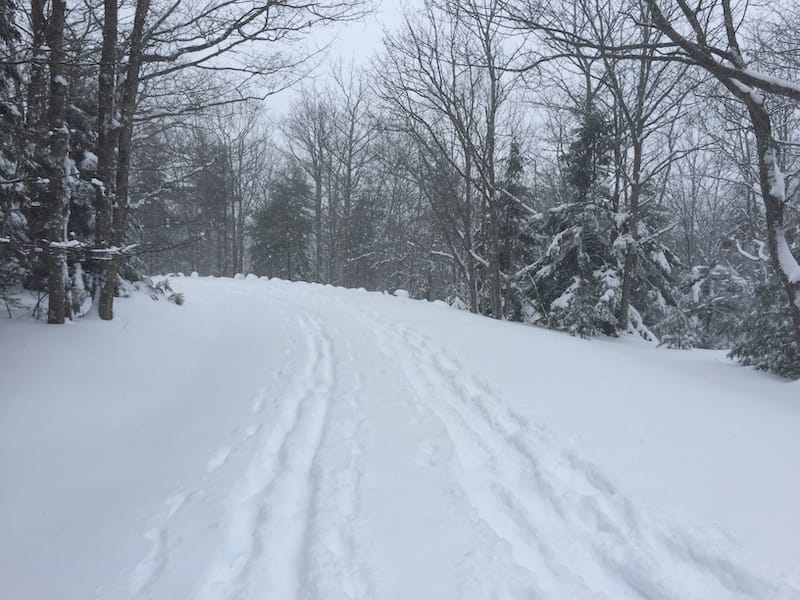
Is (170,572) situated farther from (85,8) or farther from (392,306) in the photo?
(392,306)

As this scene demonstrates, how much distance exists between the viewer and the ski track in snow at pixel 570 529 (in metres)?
2.48

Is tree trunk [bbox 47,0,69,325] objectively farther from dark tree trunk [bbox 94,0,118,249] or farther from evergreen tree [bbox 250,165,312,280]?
Answer: evergreen tree [bbox 250,165,312,280]

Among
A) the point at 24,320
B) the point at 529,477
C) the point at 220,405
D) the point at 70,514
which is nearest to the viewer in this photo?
the point at 70,514

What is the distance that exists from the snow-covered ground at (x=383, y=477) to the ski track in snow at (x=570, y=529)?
1cm

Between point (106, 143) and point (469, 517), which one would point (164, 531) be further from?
point (106, 143)

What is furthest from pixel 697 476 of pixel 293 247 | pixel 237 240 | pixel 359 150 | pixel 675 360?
pixel 237 240

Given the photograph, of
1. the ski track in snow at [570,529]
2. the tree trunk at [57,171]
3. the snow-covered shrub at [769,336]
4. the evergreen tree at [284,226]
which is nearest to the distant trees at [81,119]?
the tree trunk at [57,171]

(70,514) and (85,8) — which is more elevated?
(85,8)

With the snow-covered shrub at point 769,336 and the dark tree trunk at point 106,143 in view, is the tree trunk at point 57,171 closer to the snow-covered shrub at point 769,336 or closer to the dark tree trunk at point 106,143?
the dark tree trunk at point 106,143

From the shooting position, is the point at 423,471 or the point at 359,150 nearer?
the point at 423,471

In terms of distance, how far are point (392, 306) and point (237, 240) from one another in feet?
82.7

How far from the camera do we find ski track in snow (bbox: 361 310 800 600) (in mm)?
2482

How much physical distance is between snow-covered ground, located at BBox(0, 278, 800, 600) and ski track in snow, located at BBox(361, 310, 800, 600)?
0.05 ft

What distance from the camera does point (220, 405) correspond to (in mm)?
5250
